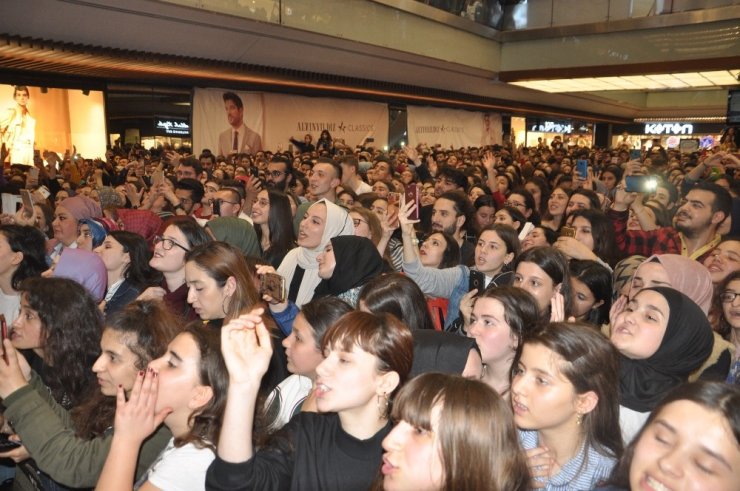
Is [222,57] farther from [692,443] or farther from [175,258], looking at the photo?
[692,443]

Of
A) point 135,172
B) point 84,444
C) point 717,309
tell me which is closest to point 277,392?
point 84,444

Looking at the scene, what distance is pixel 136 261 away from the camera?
13.2 ft

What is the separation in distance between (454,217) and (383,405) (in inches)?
135

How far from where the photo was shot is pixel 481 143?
24031mm

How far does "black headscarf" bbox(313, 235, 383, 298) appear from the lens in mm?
3629

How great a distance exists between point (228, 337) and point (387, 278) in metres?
1.27

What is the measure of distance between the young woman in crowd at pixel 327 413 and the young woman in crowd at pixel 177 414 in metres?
0.22

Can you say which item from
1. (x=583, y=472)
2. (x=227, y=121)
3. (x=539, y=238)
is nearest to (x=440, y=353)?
(x=583, y=472)

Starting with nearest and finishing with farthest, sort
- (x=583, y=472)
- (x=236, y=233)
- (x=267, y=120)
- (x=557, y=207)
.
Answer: (x=583, y=472) < (x=236, y=233) < (x=557, y=207) < (x=267, y=120)

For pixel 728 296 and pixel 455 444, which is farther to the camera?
pixel 728 296

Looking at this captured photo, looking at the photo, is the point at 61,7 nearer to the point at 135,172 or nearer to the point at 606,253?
the point at 135,172

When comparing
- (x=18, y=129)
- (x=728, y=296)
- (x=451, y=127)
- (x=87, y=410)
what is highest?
(x=451, y=127)

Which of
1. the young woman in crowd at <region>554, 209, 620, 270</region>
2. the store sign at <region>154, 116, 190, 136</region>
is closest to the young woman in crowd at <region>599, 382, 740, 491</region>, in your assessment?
the young woman in crowd at <region>554, 209, 620, 270</region>

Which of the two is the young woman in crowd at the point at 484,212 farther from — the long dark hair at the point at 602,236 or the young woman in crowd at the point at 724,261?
the young woman in crowd at the point at 724,261
